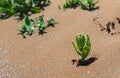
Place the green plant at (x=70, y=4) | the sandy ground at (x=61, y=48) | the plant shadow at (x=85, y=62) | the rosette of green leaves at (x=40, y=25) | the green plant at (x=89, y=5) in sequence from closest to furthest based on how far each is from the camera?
the sandy ground at (x=61, y=48) → the plant shadow at (x=85, y=62) → the rosette of green leaves at (x=40, y=25) → the green plant at (x=89, y=5) → the green plant at (x=70, y=4)

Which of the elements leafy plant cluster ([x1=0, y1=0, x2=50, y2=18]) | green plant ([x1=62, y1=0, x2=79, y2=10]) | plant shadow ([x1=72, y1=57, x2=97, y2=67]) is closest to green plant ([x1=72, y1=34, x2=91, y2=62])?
plant shadow ([x1=72, y1=57, x2=97, y2=67])

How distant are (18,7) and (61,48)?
4.35 ft

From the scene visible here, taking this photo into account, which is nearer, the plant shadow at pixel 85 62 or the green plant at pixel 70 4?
the plant shadow at pixel 85 62

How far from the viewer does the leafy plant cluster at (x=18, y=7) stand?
18.7ft

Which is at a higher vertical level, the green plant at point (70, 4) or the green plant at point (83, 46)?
the green plant at point (83, 46)

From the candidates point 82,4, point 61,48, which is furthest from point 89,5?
point 61,48

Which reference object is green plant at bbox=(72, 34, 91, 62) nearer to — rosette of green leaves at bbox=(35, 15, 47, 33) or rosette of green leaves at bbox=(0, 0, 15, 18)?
rosette of green leaves at bbox=(35, 15, 47, 33)

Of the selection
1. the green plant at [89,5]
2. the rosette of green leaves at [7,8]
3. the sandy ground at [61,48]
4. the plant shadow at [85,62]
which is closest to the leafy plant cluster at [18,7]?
the rosette of green leaves at [7,8]

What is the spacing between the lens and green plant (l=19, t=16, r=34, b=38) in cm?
520

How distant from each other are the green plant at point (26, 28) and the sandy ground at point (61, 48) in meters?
0.10

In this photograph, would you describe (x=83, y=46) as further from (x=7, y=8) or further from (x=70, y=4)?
(x=7, y=8)

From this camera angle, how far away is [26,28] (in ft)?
17.1

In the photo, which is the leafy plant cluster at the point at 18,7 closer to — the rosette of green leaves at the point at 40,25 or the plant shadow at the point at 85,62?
the rosette of green leaves at the point at 40,25

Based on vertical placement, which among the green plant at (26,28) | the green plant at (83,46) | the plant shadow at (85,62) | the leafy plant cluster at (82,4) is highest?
the green plant at (83,46)
